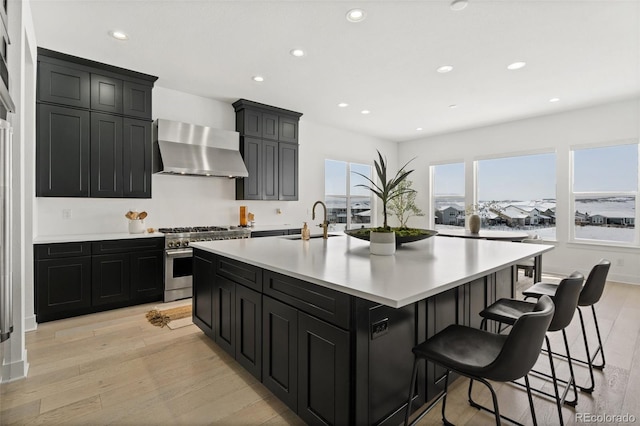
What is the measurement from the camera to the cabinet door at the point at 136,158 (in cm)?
388

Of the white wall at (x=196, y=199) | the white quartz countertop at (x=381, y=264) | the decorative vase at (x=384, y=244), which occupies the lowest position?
the white quartz countertop at (x=381, y=264)

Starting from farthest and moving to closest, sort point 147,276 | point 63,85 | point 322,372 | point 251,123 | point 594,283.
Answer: point 251,123 < point 147,276 < point 63,85 < point 594,283 < point 322,372

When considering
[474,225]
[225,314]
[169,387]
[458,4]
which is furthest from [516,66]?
[169,387]

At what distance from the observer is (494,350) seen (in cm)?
145

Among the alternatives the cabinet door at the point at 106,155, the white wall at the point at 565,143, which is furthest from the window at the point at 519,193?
the cabinet door at the point at 106,155

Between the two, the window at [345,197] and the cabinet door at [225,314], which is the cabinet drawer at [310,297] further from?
the window at [345,197]

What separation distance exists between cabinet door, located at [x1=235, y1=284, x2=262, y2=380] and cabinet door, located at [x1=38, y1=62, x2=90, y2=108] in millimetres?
3033

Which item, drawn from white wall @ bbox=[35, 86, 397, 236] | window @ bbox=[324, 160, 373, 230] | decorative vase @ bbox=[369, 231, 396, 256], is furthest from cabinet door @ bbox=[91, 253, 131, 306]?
window @ bbox=[324, 160, 373, 230]

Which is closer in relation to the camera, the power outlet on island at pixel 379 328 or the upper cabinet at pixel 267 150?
the power outlet on island at pixel 379 328

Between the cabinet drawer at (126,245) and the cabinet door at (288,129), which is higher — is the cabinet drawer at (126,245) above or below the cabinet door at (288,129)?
below

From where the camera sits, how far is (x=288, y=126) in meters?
5.49

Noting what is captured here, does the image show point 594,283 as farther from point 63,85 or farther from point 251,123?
point 63,85

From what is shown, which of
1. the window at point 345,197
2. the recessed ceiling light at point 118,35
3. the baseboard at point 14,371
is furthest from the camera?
the window at point 345,197

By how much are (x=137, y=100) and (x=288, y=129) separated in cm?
231
